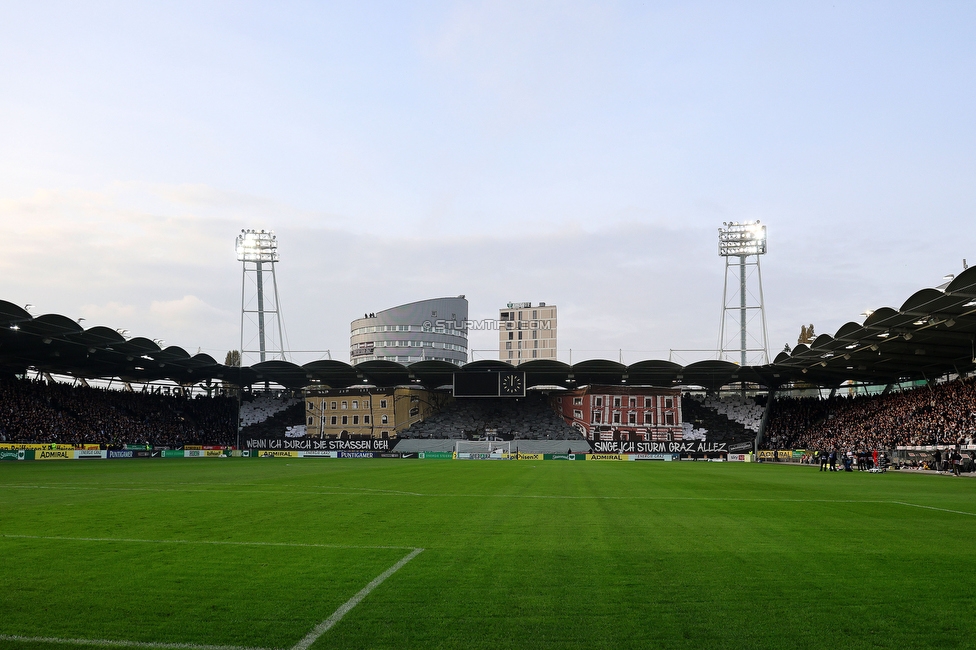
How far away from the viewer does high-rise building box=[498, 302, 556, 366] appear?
137875 mm

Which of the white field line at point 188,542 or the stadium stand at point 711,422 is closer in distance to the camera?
the white field line at point 188,542

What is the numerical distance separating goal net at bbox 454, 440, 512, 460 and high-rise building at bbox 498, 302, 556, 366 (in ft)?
187

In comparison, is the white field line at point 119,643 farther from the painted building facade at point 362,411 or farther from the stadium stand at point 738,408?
the stadium stand at point 738,408

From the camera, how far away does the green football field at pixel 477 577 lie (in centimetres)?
601

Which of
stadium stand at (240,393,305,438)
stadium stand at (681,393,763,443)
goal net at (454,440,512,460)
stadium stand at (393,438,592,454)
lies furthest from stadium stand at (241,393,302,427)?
stadium stand at (681,393,763,443)

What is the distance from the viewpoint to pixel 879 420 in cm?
6062

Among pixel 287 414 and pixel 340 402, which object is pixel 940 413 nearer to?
pixel 340 402

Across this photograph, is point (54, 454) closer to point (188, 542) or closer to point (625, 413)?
point (188, 542)

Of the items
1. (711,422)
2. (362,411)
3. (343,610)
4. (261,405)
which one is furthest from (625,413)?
(343,610)

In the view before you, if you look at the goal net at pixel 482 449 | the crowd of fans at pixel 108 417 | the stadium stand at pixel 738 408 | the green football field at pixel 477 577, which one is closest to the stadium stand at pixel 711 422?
the stadium stand at pixel 738 408

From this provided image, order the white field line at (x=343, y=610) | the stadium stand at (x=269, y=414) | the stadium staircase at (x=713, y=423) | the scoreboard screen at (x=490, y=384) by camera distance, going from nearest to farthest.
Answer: the white field line at (x=343, y=610) < the scoreboard screen at (x=490, y=384) < the stadium staircase at (x=713, y=423) < the stadium stand at (x=269, y=414)

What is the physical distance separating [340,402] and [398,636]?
78.1m

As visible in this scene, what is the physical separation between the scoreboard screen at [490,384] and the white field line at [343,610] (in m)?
65.2

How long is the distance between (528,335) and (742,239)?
74466 mm
